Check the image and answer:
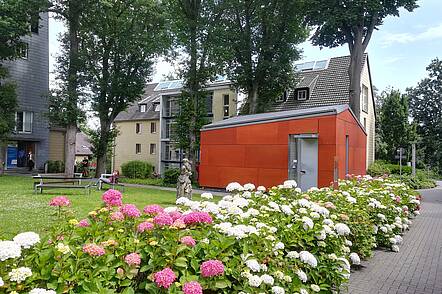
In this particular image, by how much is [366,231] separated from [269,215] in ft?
9.30

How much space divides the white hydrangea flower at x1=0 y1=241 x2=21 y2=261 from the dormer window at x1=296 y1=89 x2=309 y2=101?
107 feet

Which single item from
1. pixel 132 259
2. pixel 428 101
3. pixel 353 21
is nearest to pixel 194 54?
pixel 353 21

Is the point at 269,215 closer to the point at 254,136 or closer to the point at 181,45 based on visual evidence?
the point at 254,136

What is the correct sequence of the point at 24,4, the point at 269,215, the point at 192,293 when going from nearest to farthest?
1. the point at 192,293
2. the point at 269,215
3. the point at 24,4

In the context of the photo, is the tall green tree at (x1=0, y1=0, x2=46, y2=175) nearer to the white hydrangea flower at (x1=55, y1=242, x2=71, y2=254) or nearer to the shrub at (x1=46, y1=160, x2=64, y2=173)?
the shrub at (x1=46, y1=160, x2=64, y2=173)

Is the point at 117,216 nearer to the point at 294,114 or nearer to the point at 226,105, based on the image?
the point at 294,114

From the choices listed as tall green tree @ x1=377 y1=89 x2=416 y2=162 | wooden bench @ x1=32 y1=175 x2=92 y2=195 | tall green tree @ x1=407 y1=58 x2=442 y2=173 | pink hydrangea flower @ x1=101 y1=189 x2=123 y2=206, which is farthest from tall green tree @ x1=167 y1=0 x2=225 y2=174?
tall green tree @ x1=407 y1=58 x2=442 y2=173

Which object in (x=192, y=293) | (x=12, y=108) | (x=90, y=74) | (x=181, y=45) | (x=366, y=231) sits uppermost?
(x=181, y=45)

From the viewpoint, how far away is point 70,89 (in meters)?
26.9

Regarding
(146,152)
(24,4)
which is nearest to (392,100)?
(146,152)

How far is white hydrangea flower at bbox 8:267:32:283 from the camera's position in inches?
84.1

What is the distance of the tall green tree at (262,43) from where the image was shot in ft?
92.2

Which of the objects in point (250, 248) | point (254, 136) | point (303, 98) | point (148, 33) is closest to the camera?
point (250, 248)

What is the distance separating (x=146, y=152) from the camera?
45062 millimetres
